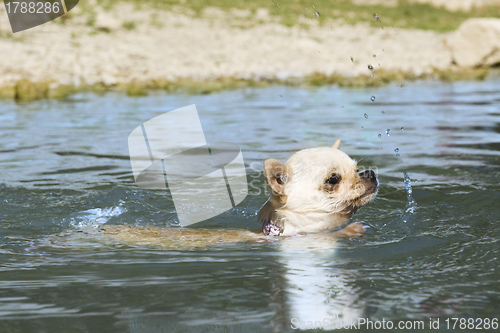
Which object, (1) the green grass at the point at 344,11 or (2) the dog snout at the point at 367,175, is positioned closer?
(2) the dog snout at the point at 367,175

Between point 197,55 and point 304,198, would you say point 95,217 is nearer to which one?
point 304,198

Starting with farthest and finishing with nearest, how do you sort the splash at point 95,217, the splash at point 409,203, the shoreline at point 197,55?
the shoreline at point 197,55 < the splash at point 409,203 < the splash at point 95,217

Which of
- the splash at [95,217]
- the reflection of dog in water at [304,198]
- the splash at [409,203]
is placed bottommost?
the splash at [409,203]

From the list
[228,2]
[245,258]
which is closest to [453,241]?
[245,258]

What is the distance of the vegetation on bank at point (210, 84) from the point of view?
56.5ft

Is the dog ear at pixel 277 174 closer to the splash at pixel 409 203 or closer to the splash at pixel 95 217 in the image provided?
the splash at pixel 409 203

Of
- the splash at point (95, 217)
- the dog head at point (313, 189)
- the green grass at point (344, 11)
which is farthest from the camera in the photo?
the green grass at point (344, 11)

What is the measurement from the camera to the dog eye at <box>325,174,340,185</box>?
19.7 feet

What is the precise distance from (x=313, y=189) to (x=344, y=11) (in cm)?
2602

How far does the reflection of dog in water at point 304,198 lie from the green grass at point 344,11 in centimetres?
1922

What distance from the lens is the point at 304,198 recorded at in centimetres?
609

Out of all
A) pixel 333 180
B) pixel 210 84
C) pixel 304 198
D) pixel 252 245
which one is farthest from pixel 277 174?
pixel 210 84

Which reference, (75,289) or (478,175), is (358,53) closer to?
(478,175)

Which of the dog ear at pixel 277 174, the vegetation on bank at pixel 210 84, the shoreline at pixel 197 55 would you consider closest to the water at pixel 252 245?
the dog ear at pixel 277 174
